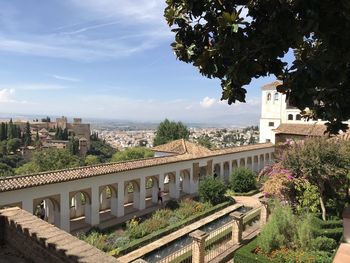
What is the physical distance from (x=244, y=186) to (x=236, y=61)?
23550 millimetres

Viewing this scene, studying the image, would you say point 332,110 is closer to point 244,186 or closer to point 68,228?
point 68,228

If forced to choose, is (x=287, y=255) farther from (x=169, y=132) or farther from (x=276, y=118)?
(x=169, y=132)

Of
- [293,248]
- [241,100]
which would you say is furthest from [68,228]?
[241,100]

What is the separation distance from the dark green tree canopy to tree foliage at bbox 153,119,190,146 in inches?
1834

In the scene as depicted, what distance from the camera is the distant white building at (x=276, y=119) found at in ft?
121

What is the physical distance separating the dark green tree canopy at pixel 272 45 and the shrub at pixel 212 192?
17.9 m

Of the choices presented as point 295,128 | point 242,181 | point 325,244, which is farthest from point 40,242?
point 295,128

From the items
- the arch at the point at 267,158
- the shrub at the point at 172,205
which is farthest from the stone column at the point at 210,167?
the arch at the point at 267,158

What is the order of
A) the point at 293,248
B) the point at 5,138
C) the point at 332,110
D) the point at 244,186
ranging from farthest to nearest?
the point at 5,138 < the point at 244,186 < the point at 293,248 < the point at 332,110

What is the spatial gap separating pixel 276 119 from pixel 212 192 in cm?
2156

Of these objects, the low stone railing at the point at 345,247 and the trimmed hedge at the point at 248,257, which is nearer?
the low stone railing at the point at 345,247

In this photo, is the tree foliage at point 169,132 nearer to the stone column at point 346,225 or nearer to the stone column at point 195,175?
the stone column at point 195,175

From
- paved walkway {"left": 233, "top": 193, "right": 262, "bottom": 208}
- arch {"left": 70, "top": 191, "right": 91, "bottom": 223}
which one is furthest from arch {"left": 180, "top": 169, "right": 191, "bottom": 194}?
arch {"left": 70, "top": 191, "right": 91, "bottom": 223}

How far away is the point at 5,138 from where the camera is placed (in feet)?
284
